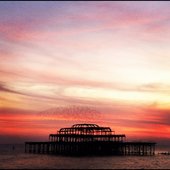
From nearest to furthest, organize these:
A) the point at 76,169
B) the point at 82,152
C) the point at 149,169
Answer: the point at 76,169
the point at 149,169
the point at 82,152

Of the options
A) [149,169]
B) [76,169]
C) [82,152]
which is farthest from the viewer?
[82,152]

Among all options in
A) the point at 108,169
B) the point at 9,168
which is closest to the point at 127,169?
the point at 108,169

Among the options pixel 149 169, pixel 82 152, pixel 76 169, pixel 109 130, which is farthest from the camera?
pixel 109 130

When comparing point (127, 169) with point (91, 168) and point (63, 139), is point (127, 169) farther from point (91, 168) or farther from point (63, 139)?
point (63, 139)

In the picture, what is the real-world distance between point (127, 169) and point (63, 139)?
5127 centimetres

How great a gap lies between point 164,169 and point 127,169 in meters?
6.75

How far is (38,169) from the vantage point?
56406mm

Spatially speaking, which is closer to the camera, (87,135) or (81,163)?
(81,163)

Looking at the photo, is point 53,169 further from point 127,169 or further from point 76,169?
point 127,169

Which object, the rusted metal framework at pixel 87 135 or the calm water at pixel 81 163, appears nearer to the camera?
the calm water at pixel 81 163

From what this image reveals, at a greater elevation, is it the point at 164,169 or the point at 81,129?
the point at 81,129

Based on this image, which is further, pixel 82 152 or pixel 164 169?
pixel 82 152

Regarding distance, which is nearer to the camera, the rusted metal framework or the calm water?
→ the calm water

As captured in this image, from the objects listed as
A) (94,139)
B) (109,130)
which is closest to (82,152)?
(94,139)
